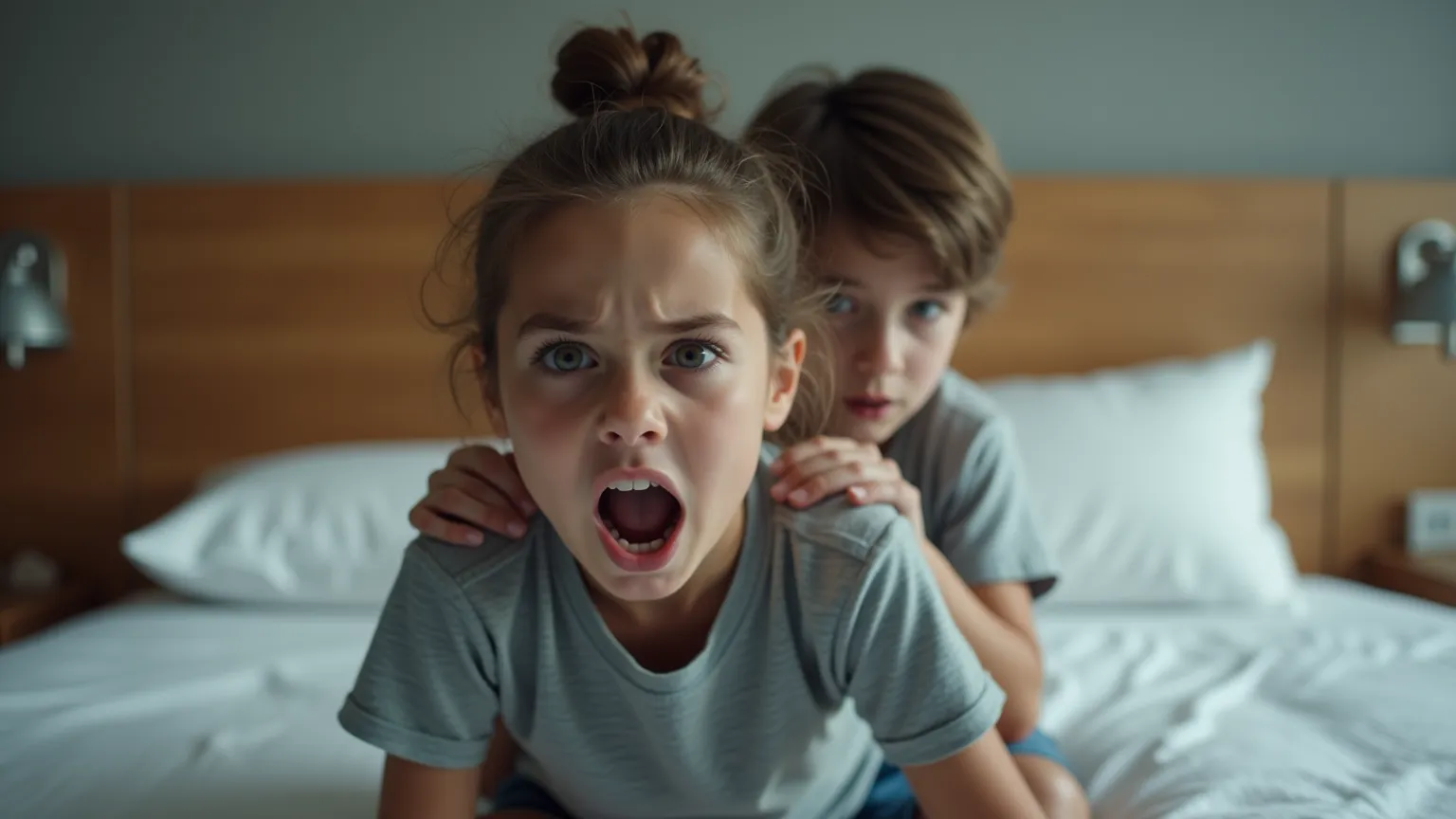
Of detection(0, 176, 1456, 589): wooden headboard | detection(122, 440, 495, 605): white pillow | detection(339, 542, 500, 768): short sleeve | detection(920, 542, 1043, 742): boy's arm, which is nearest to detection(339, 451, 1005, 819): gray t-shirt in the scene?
detection(339, 542, 500, 768): short sleeve

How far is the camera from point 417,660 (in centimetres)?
79

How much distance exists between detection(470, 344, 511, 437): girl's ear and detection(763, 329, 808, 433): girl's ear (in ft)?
0.68

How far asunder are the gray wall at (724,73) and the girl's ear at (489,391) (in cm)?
131

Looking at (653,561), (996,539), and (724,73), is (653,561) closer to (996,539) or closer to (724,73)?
(996,539)

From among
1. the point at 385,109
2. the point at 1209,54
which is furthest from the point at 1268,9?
the point at 385,109

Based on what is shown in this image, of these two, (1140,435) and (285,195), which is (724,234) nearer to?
(1140,435)

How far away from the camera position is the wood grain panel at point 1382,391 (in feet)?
6.59

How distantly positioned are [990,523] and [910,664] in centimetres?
31

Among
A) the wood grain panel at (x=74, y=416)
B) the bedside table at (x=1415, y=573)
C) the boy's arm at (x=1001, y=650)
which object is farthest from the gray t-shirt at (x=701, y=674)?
the wood grain panel at (x=74, y=416)

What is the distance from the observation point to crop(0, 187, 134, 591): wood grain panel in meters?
1.98

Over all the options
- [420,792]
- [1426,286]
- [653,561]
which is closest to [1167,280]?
[1426,286]

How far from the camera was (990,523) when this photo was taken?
3.43ft

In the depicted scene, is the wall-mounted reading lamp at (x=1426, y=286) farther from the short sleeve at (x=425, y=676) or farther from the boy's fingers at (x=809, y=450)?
the short sleeve at (x=425, y=676)

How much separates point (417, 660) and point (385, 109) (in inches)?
61.4
